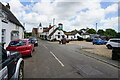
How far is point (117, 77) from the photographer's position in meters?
4.31

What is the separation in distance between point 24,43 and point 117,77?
678 centimetres

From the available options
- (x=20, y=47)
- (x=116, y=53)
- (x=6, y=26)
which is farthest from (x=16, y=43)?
(x=116, y=53)

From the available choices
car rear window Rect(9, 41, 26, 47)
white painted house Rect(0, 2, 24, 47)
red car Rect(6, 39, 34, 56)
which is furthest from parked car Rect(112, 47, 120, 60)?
white painted house Rect(0, 2, 24, 47)

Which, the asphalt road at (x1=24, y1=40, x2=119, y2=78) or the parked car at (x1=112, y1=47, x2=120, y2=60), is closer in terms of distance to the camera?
the asphalt road at (x1=24, y1=40, x2=119, y2=78)

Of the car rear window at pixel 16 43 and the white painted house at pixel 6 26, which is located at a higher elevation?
the white painted house at pixel 6 26

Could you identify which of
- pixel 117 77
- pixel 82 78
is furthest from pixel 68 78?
pixel 117 77

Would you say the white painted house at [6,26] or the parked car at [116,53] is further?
the white painted house at [6,26]

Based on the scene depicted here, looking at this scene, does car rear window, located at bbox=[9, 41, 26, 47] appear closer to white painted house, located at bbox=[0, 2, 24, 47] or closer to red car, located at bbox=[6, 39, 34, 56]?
red car, located at bbox=[6, 39, 34, 56]

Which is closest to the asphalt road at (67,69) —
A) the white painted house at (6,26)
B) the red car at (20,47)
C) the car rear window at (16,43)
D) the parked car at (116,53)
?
the red car at (20,47)

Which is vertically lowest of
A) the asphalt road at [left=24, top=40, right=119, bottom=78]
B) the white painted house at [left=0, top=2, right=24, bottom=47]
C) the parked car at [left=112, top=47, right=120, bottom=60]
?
the asphalt road at [left=24, top=40, right=119, bottom=78]

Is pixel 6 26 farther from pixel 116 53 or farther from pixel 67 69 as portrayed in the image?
pixel 116 53

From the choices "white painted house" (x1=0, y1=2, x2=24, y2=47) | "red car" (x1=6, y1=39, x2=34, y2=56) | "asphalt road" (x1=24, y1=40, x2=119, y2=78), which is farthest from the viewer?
"white painted house" (x1=0, y1=2, x2=24, y2=47)

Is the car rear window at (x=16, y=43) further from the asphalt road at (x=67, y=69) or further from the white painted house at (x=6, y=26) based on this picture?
the white painted house at (x=6, y=26)

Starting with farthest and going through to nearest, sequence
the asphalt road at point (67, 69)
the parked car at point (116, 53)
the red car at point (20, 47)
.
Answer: the parked car at point (116, 53), the red car at point (20, 47), the asphalt road at point (67, 69)
